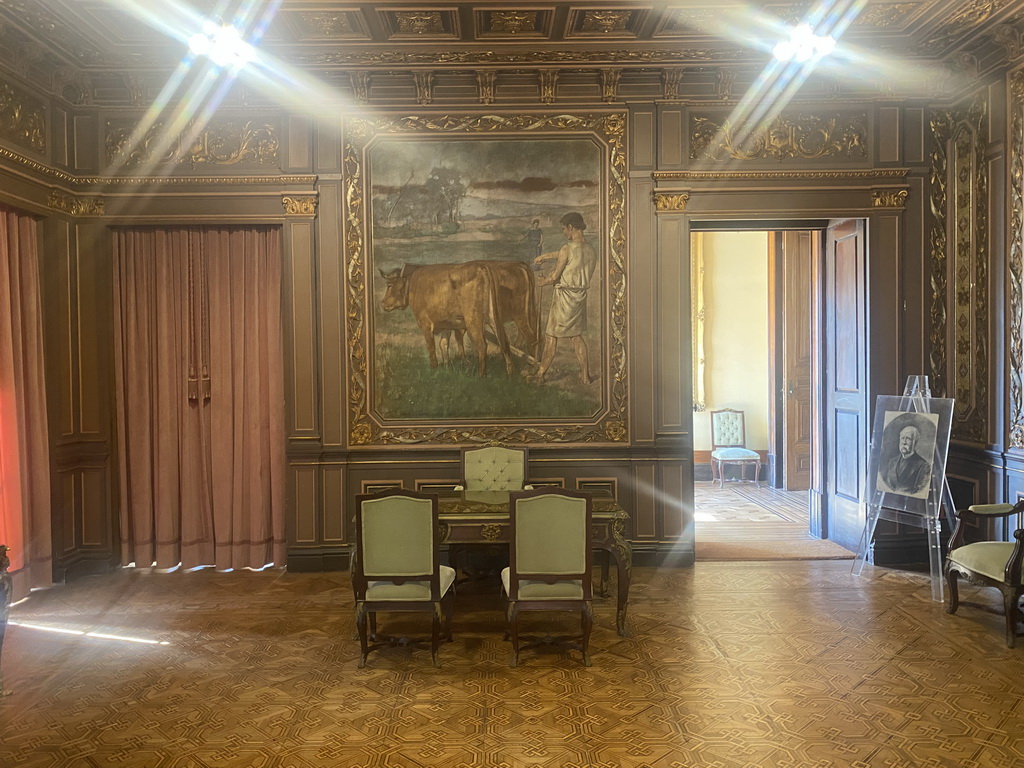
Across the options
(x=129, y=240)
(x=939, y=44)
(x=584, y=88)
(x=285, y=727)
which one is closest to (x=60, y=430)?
(x=129, y=240)

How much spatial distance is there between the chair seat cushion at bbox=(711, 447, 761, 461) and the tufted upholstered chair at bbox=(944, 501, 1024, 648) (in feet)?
14.5

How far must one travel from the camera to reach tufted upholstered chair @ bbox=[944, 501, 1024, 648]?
13.7 ft

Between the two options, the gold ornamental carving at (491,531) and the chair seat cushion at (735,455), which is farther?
the chair seat cushion at (735,455)

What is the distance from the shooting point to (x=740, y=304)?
10.4 m

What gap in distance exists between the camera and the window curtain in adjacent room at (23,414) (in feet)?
16.2

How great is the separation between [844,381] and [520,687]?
422cm

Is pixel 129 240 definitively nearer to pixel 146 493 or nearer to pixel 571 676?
pixel 146 493

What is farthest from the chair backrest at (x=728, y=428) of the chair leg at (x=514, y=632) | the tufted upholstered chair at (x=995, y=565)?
the chair leg at (x=514, y=632)

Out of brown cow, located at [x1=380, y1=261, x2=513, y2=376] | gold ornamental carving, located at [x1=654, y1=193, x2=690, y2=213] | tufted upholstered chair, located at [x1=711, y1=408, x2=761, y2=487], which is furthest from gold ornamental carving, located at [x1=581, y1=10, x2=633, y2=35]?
tufted upholstered chair, located at [x1=711, y1=408, x2=761, y2=487]

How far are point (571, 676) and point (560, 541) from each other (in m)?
0.70

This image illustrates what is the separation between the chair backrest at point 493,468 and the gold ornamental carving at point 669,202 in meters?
2.32

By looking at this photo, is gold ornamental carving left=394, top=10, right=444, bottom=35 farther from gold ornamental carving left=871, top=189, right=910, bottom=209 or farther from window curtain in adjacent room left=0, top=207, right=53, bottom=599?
gold ornamental carving left=871, top=189, right=910, bottom=209

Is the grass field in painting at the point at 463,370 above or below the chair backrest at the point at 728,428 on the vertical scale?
above

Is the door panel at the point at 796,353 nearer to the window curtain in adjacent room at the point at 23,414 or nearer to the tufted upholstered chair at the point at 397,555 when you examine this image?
the tufted upholstered chair at the point at 397,555
